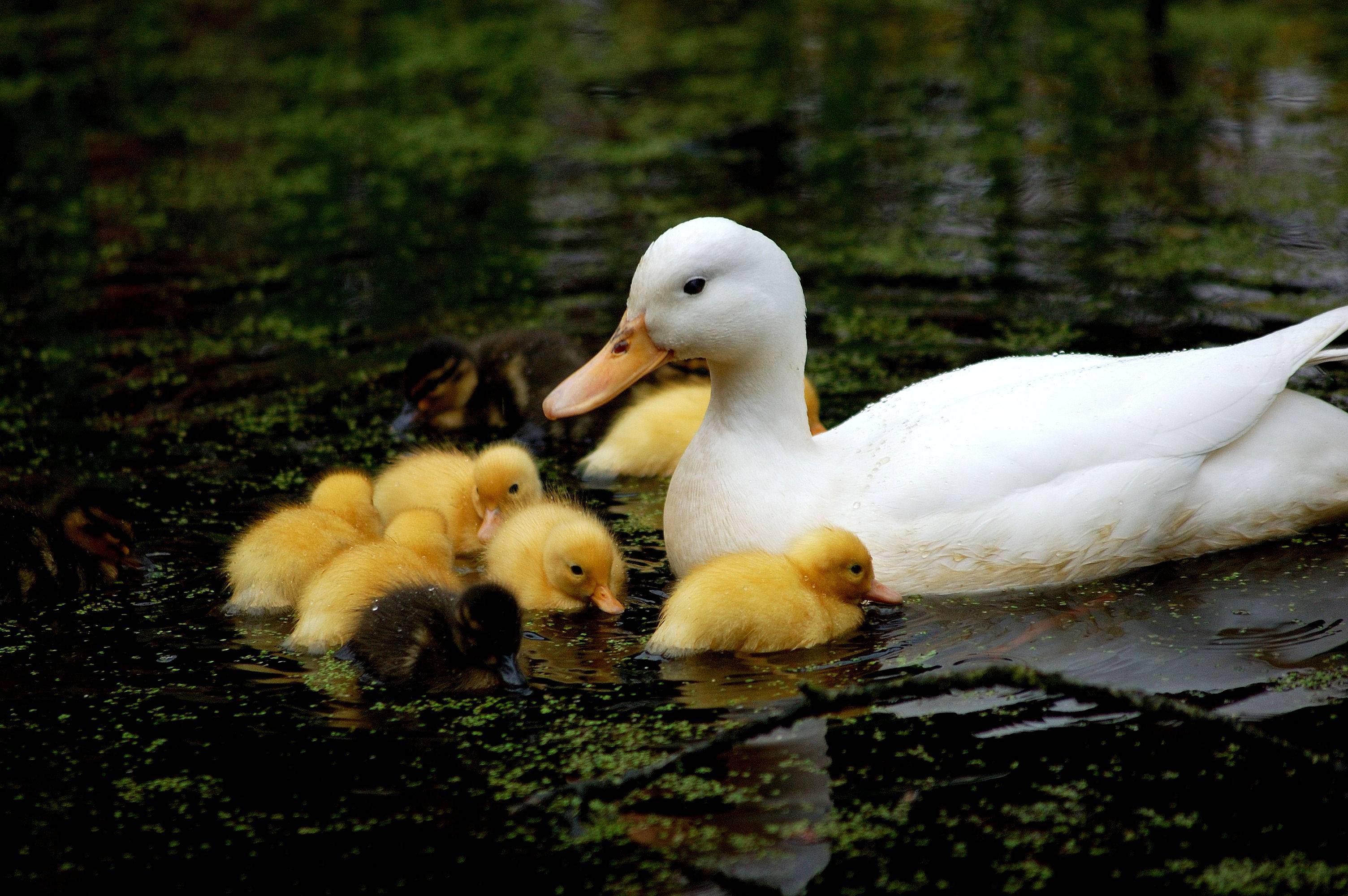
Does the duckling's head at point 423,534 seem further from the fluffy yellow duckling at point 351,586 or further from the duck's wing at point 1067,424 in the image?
the duck's wing at point 1067,424

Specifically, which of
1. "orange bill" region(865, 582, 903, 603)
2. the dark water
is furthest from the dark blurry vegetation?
"orange bill" region(865, 582, 903, 603)

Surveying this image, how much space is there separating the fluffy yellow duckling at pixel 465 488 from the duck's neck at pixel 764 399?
86cm

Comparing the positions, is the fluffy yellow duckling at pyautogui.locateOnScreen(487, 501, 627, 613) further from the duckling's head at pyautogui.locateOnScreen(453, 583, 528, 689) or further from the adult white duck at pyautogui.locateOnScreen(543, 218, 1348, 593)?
the duckling's head at pyautogui.locateOnScreen(453, 583, 528, 689)

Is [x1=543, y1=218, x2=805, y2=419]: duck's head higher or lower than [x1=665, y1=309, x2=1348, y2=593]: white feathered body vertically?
higher

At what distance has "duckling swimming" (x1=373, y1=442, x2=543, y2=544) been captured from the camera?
5215 millimetres

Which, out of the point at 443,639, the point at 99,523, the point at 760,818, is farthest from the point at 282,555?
the point at 760,818

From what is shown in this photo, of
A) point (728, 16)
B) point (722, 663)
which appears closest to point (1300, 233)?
point (722, 663)

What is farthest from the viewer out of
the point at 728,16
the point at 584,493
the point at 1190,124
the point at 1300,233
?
the point at 728,16

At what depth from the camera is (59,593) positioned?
4.79 m

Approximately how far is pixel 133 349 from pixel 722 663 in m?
4.19

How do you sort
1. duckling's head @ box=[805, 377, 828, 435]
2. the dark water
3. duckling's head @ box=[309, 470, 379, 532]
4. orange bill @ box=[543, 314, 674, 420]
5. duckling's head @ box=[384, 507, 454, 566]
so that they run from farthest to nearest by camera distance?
duckling's head @ box=[805, 377, 828, 435]
duckling's head @ box=[309, 470, 379, 532]
duckling's head @ box=[384, 507, 454, 566]
orange bill @ box=[543, 314, 674, 420]
the dark water

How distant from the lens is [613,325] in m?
7.44

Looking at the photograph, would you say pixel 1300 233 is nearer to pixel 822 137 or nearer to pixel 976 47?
pixel 822 137

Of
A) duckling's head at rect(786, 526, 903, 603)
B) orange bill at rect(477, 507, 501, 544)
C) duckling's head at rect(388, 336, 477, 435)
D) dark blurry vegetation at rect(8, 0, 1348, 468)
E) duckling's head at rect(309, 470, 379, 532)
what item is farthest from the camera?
dark blurry vegetation at rect(8, 0, 1348, 468)
